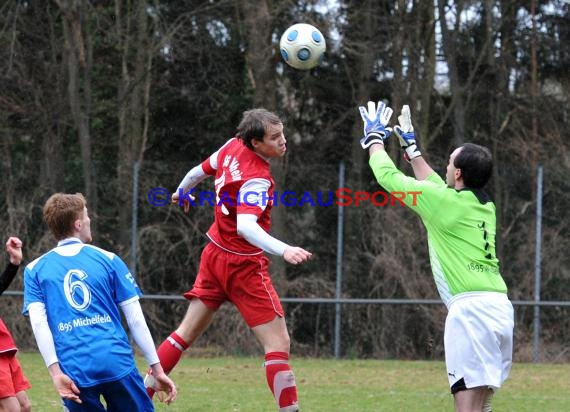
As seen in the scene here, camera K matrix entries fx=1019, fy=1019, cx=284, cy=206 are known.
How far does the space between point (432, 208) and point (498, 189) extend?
851 cm

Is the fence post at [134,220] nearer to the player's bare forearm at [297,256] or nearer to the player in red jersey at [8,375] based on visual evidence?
the player in red jersey at [8,375]

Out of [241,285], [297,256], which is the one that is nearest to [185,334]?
[241,285]

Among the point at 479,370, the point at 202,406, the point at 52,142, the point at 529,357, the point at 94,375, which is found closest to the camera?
the point at 94,375

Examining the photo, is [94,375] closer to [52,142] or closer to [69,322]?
[69,322]

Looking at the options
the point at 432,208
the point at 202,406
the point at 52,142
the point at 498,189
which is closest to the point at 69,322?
the point at 432,208

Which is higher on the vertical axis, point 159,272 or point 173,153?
point 173,153

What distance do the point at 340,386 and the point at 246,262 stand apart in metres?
3.77

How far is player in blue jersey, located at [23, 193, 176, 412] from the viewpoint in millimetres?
3949

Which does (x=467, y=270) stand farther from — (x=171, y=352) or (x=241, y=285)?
(x=171, y=352)

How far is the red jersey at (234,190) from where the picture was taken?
5.62 metres

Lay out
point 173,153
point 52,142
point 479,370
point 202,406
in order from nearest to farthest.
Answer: point 479,370 → point 202,406 → point 52,142 → point 173,153

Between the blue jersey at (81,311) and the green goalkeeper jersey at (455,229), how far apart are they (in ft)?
4.82

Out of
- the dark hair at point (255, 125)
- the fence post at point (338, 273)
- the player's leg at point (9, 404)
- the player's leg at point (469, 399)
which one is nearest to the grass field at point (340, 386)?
the fence post at point (338, 273)

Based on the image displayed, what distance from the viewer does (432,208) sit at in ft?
15.5
